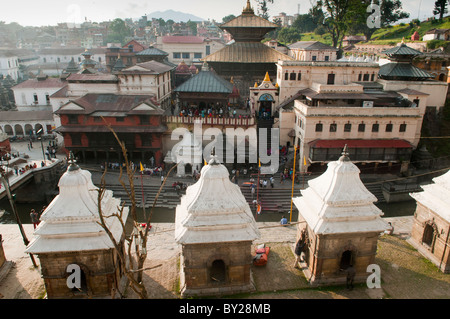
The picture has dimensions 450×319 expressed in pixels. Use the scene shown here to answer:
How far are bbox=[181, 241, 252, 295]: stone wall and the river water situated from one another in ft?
39.5


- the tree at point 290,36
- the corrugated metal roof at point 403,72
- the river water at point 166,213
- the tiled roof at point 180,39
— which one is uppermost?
the tree at point 290,36

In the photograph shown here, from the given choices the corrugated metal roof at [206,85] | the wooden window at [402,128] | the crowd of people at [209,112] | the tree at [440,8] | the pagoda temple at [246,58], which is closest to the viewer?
the wooden window at [402,128]

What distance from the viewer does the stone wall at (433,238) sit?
1659cm

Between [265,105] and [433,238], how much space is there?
2562cm

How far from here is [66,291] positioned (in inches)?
560

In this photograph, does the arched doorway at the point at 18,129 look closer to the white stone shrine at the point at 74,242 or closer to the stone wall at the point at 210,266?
the white stone shrine at the point at 74,242

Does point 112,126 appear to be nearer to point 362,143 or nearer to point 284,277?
point 362,143

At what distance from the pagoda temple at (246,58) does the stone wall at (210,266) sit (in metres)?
33.8

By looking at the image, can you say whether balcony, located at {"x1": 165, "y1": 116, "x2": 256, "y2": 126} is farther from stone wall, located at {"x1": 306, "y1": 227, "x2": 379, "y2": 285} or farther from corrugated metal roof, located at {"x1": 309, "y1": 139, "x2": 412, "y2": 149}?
stone wall, located at {"x1": 306, "y1": 227, "x2": 379, "y2": 285}

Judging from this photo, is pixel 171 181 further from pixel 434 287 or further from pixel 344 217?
pixel 434 287

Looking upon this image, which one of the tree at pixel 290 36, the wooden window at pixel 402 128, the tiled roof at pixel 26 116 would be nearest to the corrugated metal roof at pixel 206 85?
the wooden window at pixel 402 128

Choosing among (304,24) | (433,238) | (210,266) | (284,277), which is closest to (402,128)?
(433,238)

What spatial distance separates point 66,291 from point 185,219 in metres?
5.62
